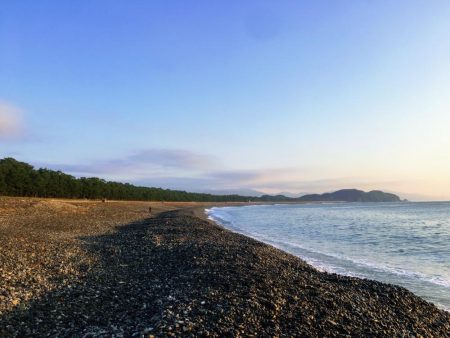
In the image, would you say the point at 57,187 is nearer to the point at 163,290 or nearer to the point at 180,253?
the point at 180,253

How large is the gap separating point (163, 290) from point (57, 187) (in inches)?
3539

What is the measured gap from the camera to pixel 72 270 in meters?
15.8

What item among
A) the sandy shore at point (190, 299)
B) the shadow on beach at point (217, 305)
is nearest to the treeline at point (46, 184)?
the sandy shore at point (190, 299)

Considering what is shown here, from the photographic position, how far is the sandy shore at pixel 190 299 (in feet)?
31.7

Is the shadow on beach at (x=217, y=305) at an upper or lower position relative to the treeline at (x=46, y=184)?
lower

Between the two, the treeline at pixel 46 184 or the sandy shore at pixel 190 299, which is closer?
the sandy shore at pixel 190 299

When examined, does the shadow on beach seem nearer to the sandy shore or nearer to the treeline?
the sandy shore

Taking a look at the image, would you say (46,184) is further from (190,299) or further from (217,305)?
(217,305)

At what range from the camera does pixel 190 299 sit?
11641 millimetres

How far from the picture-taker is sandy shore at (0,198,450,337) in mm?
9656

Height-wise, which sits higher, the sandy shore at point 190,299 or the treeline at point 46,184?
the treeline at point 46,184

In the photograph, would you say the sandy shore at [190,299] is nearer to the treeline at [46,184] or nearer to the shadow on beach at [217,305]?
the shadow on beach at [217,305]

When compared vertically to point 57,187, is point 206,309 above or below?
below

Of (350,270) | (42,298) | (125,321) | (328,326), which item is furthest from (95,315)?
(350,270)
